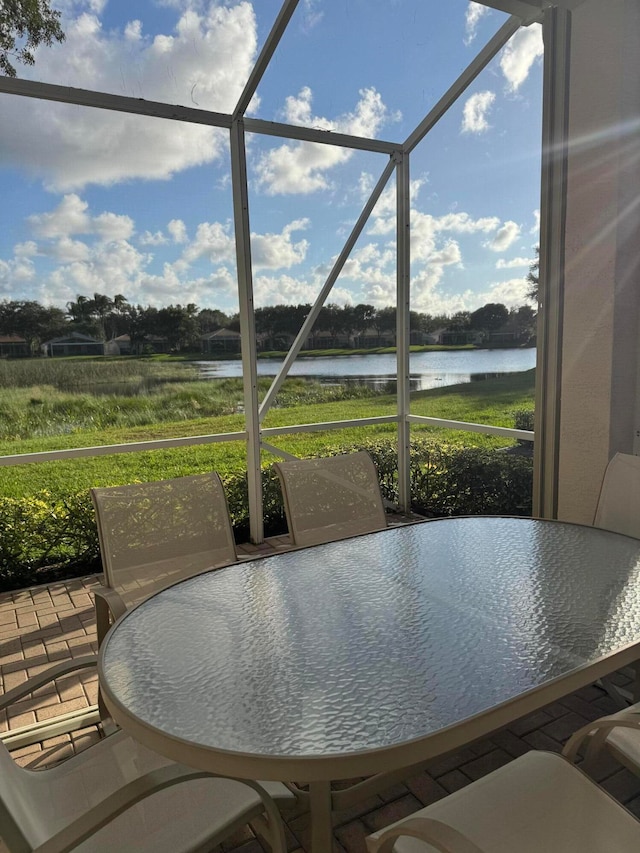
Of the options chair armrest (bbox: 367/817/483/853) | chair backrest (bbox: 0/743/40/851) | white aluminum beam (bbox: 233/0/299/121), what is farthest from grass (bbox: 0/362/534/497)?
chair armrest (bbox: 367/817/483/853)

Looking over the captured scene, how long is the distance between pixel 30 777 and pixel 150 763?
0.94 feet

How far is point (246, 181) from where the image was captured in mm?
4184

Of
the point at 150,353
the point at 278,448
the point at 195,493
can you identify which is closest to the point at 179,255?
the point at 150,353

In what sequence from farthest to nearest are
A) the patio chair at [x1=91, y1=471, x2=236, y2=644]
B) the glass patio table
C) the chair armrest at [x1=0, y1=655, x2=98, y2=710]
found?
the patio chair at [x1=91, y1=471, x2=236, y2=644] → the chair armrest at [x1=0, y1=655, x2=98, y2=710] → the glass patio table

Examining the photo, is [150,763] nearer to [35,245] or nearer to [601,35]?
[35,245]

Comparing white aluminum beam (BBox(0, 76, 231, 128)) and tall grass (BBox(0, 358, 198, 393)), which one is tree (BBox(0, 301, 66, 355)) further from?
white aluminum beam (BBox(0, 76, 231, 128))

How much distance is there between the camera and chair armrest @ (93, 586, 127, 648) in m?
2.06

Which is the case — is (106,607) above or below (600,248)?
below

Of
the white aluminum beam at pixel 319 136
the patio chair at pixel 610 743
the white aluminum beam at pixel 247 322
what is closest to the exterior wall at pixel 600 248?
the white aluminum beam at pixel 319 136

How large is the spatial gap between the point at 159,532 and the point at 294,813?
1.18 metres

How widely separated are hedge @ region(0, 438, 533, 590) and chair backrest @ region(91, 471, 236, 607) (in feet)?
6.96

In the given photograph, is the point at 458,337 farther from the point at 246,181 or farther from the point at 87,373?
the point at 87,373

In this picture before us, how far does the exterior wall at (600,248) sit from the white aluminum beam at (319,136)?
6.12 feet

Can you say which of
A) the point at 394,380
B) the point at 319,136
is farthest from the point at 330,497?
the point at 319,136
